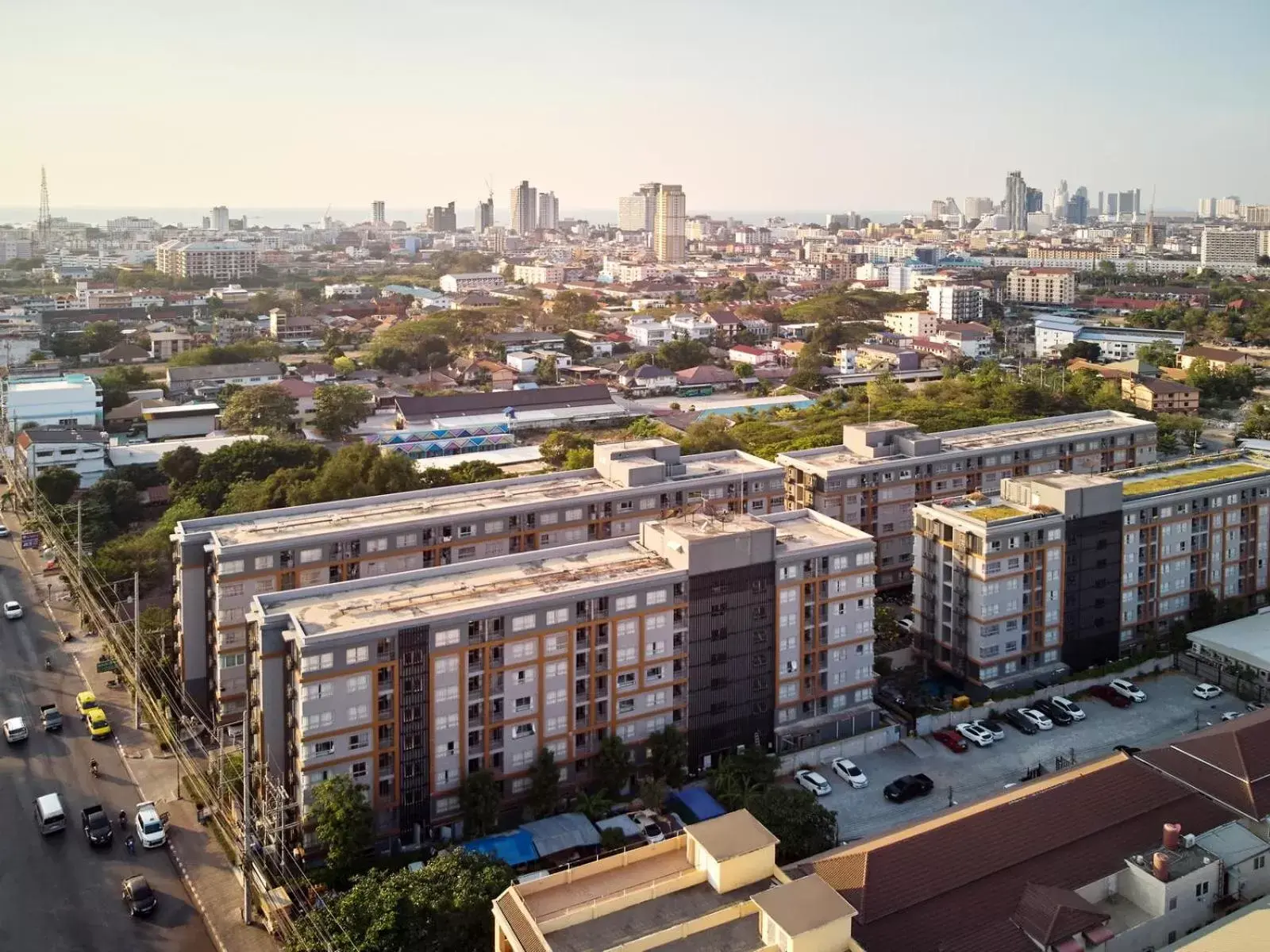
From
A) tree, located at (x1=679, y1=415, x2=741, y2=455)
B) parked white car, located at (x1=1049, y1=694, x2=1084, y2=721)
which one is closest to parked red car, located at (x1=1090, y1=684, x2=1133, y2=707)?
parked white car, located at (x1=1049, y1=694, x2=1084, y2=721)

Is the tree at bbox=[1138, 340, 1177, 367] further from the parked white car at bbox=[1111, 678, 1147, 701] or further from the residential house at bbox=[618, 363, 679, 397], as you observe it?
the parked white car at bbox=[1111, 678, 1147, 701]

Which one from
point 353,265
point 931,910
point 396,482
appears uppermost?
point 353,265

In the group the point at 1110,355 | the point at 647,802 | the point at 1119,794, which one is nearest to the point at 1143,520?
the point at 1119,794

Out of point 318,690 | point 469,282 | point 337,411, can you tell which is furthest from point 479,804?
point 469,282

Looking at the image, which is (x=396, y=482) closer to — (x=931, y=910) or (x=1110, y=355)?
(x=931, y=910)

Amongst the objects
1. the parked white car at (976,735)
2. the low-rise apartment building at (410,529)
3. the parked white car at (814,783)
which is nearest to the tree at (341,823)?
the low-rise apartment building at (410,529)

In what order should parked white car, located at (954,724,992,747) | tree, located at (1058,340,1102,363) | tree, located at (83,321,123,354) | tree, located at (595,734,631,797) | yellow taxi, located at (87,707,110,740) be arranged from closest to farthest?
tree, located at (595,734,631,797), parked white car, located at (954,724,992,747), yellow taxi, located at (87,707,110,740), tree, located at (1058,340,1102,363), tree, located at (83,321,123,354)
